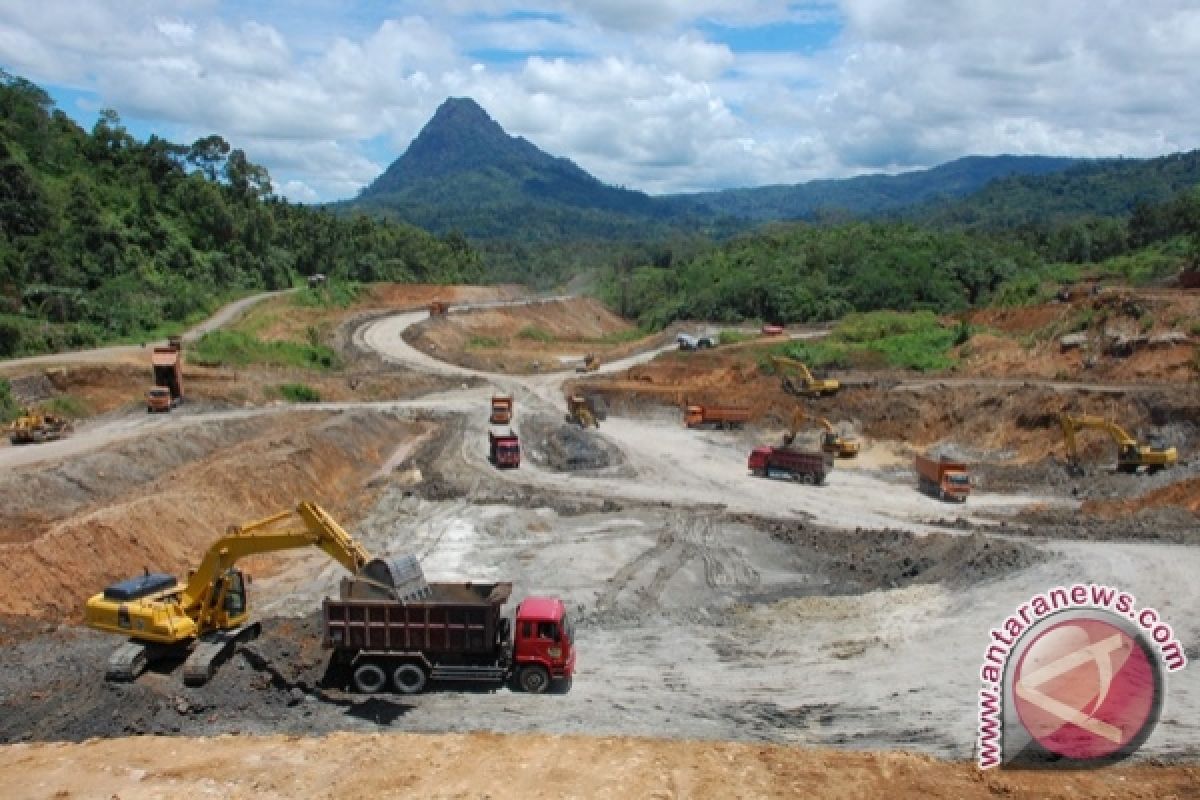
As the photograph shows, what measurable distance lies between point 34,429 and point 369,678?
28672 millimetres

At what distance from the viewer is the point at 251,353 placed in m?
63.3

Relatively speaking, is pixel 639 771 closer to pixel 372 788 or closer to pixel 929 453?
pixel 372 788

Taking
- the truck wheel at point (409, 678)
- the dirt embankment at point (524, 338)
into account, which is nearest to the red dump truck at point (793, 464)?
the truck wheel at point (409, 678)

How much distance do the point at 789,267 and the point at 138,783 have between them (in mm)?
93523

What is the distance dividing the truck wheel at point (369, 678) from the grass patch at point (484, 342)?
6270 centimetres

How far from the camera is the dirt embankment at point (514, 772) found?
14664 mm

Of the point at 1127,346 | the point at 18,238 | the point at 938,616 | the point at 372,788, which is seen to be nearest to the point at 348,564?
the point at 372,788

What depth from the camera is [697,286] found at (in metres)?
106

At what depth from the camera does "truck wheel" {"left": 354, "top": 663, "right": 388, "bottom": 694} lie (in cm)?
1936

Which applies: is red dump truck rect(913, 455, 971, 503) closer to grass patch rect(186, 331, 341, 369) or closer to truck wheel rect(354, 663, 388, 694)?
truck wheel rect(354, 663, 388, 694)

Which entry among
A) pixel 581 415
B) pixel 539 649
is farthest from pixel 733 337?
pixel 539 649

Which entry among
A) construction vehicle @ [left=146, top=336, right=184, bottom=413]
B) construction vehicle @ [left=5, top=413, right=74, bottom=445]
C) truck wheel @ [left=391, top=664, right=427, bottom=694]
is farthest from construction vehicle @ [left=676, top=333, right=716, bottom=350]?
truck wheel @ [left=391, top=664, right=427, bottom=694]

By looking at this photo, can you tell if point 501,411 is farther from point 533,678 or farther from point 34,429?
point 533,678

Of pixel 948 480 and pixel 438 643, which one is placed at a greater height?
pixel 438 643
